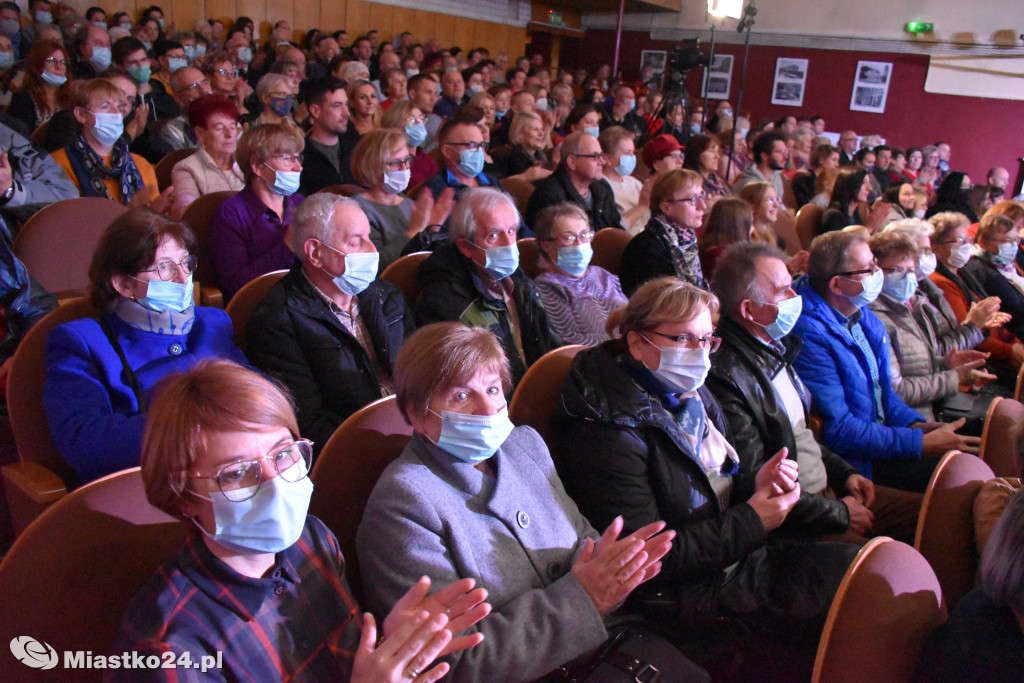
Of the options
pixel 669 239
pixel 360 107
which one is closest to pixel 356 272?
pixel 669 239

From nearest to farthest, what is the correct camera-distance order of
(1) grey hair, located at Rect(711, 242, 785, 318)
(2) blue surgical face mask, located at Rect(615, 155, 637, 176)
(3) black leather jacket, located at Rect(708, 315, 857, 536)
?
(3) black leather jacket, located at Rect(708, 315, 857, 536) < (1) grey hair, located at Rect(711, 242, 785, 318) < (2) blue surgical face mask, located at Rect(615, 155, 637, 176)

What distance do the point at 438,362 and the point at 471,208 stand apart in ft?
3.82

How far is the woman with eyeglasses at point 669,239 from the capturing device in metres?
3.06

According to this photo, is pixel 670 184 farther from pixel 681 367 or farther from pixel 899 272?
pixel 681 367

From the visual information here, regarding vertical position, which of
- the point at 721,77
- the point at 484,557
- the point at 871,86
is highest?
the point at 721,77

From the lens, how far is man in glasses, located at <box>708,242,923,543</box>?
1975mm

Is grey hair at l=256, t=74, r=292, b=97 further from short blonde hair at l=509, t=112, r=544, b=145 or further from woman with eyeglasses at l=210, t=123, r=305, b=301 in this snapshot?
woman with eyeglasses at l=210, t=123, r=305, b=301

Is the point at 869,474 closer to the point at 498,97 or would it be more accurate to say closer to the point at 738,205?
the point at 738,205

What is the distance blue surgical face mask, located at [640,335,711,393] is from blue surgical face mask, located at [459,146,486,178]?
2.13 m

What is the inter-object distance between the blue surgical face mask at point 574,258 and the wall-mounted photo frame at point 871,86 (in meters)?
11.8

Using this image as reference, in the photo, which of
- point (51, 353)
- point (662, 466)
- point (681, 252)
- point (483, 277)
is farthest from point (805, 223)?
point (51, 353)

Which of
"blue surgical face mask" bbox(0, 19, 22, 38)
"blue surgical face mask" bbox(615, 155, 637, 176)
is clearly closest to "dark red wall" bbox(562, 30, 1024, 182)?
"blue surgical face mask" bbox(615, 155, 637, 176)

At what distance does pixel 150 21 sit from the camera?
751 cm

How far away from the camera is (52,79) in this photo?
13.3ft
